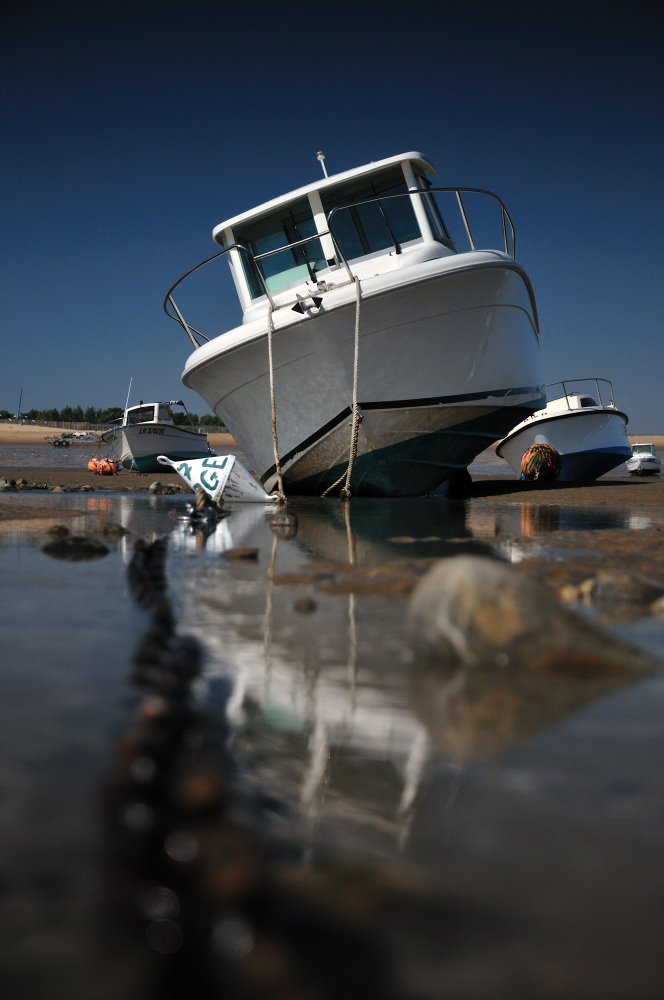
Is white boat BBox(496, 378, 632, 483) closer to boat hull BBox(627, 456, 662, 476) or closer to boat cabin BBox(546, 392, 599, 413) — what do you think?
boat cabin BBox(546, 392, 599, 413)

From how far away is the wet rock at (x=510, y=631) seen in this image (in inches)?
78.1

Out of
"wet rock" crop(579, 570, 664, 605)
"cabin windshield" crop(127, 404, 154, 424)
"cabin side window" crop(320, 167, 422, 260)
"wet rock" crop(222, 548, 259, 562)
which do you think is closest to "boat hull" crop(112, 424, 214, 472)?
"cabin windshield" crop(127, 404, 154, 424)

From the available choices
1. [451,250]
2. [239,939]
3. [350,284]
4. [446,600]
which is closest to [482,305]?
[451,250]

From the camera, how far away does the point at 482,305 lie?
28.8 feet

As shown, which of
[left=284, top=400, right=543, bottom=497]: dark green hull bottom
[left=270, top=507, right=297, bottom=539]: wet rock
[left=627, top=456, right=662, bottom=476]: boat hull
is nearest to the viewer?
[left=270, top=507, right=297, bottom=539]: wet rock

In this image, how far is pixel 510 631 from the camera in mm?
1997

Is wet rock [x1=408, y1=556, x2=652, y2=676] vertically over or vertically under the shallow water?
over

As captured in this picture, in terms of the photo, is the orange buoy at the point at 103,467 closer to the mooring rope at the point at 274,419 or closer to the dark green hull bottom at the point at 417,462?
the dark green hull bottom at the point at 417,462

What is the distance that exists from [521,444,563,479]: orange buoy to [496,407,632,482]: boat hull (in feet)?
0.99

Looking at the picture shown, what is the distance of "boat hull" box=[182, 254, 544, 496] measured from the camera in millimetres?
8078

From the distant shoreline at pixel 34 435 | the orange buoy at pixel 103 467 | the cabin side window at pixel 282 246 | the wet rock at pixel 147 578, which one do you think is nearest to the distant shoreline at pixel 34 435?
the distant shoreline at pixel 34 435

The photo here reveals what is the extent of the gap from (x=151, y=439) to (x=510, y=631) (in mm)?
21905

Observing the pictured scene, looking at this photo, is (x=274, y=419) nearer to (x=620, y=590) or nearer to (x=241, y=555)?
(x=241, y=555)

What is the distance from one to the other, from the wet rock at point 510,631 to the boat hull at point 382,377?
6335mm
